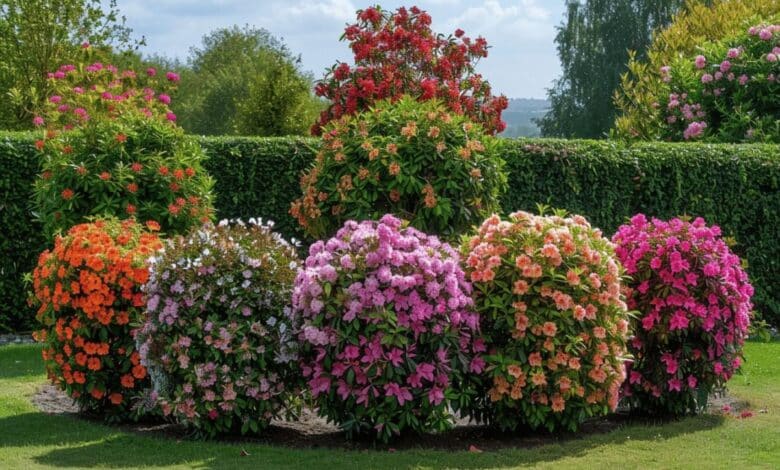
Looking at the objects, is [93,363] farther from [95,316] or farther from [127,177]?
[127,177]

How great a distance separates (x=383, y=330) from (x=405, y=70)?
8813 mm

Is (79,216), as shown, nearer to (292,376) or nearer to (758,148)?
(292,376)

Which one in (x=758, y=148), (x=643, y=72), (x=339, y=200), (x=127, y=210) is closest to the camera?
(x=339, y=200)

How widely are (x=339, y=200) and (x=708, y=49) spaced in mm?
12276

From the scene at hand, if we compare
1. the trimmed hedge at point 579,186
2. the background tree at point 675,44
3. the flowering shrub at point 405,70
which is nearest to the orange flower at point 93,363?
the trimmed hedge at point 579,186

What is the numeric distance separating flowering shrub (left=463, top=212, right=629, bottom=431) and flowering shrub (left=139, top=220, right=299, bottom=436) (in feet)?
4.33

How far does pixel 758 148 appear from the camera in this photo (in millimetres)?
12625

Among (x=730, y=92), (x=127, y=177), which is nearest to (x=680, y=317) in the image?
(x=127, y=177)

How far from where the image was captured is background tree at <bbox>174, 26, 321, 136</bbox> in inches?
851

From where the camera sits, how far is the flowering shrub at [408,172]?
7.46 meters

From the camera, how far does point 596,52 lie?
3850cm

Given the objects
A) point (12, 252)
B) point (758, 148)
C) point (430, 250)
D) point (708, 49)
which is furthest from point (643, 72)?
point (430, 250)

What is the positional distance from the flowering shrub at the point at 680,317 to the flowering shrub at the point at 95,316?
351 centimetres

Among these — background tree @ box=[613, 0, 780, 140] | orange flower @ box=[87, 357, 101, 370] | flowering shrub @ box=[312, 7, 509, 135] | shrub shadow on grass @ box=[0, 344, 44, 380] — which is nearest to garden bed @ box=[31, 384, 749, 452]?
orange flower @ box=[87, 357, 101, 370]
